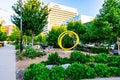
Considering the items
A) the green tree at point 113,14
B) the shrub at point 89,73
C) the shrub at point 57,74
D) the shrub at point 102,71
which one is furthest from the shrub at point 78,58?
the green tree at point 113,14

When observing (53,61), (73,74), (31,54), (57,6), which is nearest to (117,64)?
(73,74)

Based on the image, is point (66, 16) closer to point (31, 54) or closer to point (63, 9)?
point (63, 9)

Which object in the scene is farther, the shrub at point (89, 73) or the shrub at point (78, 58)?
the shrub at point (78, 58)

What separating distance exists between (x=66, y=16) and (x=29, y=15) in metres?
111

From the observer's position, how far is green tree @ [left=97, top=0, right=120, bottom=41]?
73.3ft

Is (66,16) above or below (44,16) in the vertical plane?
above

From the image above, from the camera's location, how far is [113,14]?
73.1ft

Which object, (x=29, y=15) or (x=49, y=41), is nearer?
(x=29, y=15)

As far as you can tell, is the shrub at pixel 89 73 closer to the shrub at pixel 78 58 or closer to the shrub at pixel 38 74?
the shrub at pixel 38 74

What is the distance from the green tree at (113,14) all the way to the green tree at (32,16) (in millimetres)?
6903

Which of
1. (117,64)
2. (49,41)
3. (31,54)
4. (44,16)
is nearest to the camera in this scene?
(117,64)

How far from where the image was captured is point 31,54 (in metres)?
17.0

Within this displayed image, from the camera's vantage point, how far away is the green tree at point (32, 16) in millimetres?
23875

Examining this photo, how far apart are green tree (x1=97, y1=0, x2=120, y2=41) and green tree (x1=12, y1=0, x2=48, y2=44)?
6.90m
